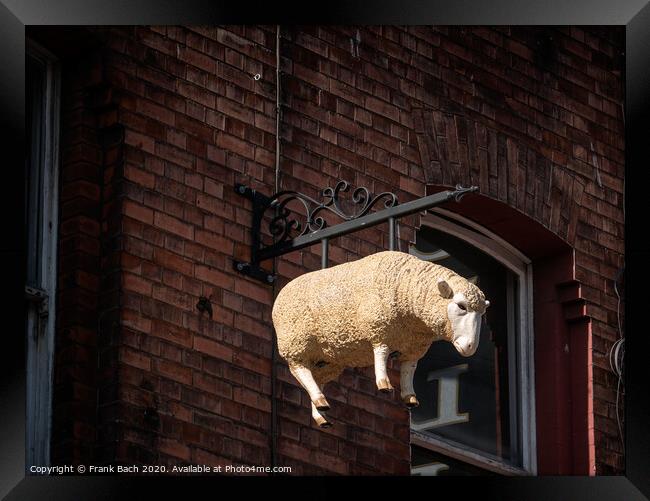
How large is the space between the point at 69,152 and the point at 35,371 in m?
0.95

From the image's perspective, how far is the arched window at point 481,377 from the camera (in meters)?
12.5

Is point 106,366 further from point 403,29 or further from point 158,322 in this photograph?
point 403,29

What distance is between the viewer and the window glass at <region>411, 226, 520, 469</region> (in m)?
12.6

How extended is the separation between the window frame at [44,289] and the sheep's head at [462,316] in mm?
1719

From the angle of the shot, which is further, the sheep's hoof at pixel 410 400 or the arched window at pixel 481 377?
the arched window at pixel 481 377

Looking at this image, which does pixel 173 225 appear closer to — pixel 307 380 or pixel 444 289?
pixel 307 380

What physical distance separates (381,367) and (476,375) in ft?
8.51

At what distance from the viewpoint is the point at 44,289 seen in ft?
36.1

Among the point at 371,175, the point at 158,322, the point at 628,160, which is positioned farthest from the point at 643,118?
the point at 158,322

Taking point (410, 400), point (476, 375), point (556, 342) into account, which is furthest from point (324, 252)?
point (556, 342)
